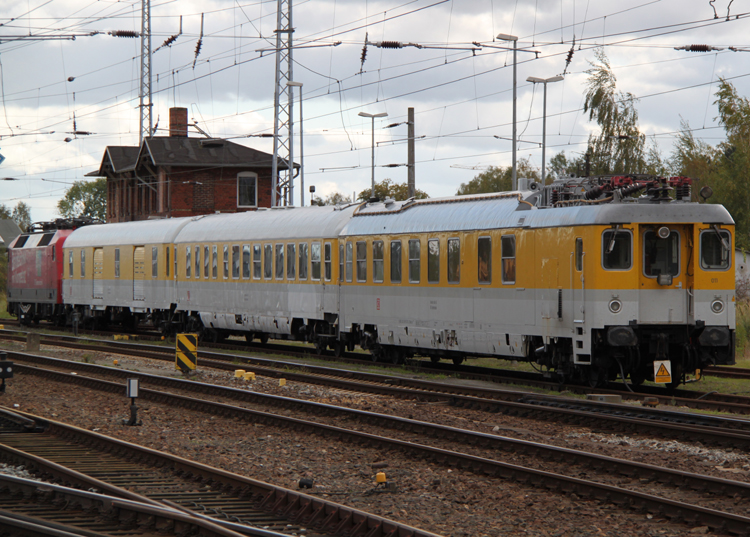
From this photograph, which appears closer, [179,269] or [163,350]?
[163,350]

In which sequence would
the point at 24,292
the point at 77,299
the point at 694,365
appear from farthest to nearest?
1. the point at 24,292
2. the point at 77,299
3. the point at 694,365

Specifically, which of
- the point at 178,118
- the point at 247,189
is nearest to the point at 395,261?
the point at 247,189

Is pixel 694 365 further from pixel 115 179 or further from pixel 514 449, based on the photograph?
pixel 115 179

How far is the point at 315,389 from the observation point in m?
18.0

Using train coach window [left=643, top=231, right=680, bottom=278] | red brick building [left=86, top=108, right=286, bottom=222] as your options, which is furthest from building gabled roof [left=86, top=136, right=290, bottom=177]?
train coach window [left=643, top=231, right=680, bottom=278]

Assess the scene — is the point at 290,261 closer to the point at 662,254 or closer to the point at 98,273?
the point at 662,254

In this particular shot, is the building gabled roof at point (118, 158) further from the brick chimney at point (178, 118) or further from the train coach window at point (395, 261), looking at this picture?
the train coach window at point (395, 261)

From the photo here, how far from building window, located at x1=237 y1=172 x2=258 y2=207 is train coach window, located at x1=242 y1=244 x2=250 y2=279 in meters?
33.0

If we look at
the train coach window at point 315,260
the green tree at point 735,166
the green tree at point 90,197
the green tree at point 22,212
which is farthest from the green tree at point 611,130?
the green tree at point 22,212

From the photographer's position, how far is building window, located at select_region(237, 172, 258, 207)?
60.8 m

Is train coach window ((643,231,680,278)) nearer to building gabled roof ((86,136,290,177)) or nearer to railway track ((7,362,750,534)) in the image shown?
railway track ((7,362,750,534))

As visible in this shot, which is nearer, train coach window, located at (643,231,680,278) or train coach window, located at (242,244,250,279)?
train coach window, located at (643,231,680,278)

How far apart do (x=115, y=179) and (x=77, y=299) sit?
115 ft

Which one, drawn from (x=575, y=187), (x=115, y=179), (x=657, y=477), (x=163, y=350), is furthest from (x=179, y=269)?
(x=115, y=179)
